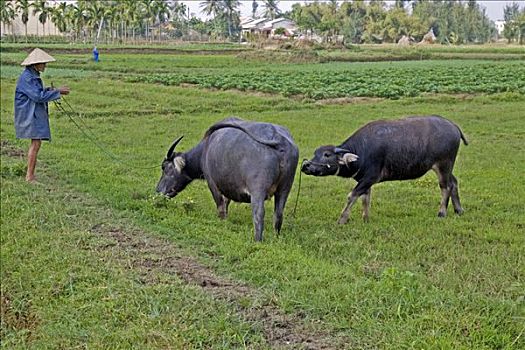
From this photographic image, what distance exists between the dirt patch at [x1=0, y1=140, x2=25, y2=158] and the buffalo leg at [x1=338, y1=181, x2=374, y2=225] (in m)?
5.84

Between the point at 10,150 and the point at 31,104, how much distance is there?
115 inches

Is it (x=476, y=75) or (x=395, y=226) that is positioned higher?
(x=476, y=75)

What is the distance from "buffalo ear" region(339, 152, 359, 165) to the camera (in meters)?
6.77

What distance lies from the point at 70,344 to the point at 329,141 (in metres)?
8.05

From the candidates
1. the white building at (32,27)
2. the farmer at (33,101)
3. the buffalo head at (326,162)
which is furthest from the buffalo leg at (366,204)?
the white building at (32,27)

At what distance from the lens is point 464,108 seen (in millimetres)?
16578

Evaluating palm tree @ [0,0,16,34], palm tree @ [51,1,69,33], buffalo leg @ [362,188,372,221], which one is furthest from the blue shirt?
palm tree @ [51,1,69,33]

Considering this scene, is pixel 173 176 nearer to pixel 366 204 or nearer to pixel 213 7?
pixel 366 204

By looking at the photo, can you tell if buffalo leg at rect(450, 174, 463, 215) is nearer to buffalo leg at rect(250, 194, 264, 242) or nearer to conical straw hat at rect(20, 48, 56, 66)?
buffalo leg at rect(250, 194, 264, 242)

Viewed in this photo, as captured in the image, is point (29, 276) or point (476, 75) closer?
point (29, 276)

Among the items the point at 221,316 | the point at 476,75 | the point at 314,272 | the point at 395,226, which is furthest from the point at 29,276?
the point at 476,75

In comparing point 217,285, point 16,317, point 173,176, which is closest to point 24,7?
point 173,176

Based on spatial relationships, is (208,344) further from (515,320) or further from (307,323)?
(515,320)

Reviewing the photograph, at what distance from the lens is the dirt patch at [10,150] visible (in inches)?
410
